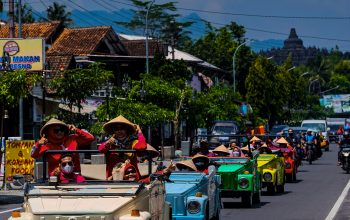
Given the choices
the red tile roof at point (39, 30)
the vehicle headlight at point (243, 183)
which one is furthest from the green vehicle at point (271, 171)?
the red tile roof at point (39, 30)

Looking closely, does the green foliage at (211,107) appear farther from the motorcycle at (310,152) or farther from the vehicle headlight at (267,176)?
the vehicle headlight at (267,176)

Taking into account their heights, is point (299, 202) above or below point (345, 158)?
below

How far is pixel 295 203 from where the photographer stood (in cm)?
2264

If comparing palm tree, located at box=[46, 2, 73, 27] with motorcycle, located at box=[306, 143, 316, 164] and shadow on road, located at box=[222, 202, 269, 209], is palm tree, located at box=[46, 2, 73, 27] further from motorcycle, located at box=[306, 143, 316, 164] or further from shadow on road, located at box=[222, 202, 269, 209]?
shadow on road, located at box=[222, 202, 269, 209]

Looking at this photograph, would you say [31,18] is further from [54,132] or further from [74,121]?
[54,132]

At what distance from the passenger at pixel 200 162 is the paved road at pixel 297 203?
193 centimetres

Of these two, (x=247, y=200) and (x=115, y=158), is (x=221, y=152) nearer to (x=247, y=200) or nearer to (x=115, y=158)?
(x=247, y=200)

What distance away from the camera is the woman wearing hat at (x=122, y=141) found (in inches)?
460

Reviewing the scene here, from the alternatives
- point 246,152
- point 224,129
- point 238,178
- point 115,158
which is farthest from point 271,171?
point 224,129

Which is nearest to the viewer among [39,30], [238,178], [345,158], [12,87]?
[238,178]

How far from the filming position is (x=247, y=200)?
69.8 feet

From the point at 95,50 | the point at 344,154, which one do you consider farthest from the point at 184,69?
the point at 344,154

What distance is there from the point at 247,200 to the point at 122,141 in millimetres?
9495

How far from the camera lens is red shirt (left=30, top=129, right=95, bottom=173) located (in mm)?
12062
